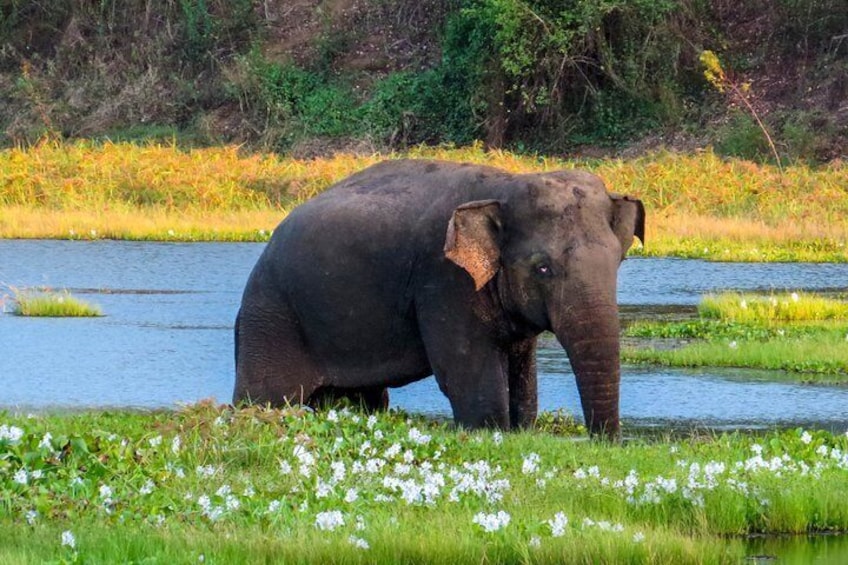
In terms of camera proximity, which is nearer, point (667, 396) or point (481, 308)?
point (481, 308)

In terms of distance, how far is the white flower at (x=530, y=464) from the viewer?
891cm

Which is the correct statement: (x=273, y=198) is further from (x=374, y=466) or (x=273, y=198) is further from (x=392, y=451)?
(x=374, y=466)

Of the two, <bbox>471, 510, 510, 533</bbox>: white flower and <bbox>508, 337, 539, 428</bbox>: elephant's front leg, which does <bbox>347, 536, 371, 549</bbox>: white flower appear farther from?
<bbox>508, 337, 539, 428</bbox>: elephant's front leg

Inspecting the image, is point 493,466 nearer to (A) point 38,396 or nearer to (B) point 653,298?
(A) point 38,396

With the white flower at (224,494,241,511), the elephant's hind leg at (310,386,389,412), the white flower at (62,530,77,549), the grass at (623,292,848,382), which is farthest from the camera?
the grass at (623,292,848,382)

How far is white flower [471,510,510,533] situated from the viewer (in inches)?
297

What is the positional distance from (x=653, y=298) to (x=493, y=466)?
42.0 ft

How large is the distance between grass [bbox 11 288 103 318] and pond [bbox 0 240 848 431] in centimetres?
36

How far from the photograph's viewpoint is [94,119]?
2056 inches

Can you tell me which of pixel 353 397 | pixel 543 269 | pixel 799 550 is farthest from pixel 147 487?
pixel 353 397

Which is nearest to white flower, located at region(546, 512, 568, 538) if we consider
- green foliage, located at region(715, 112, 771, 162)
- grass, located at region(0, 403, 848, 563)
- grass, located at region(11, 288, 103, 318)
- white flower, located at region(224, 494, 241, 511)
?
grass, located at region(0, 403, 848, 563)

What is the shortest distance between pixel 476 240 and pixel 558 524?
342 cm

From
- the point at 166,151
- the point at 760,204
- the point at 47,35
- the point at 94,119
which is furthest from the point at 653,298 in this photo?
the point at 47,35

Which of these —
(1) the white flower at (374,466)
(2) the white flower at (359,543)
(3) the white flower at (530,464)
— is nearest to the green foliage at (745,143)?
(3) the white flower at (530,464)
